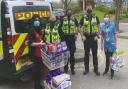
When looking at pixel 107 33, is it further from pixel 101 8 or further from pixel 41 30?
pixel 101 8

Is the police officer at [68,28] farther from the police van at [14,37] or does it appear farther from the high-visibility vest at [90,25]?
the police van at [14,37]

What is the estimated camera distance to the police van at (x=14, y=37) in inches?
284

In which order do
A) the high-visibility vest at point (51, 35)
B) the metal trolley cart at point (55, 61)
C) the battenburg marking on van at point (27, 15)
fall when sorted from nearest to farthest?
the metal trolley cart at point (55, 61) → the battenburg marking on van at point (27, 15) → the high-visibility vest at point (51, 35)

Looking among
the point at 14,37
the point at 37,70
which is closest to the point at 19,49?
the point at 14,37

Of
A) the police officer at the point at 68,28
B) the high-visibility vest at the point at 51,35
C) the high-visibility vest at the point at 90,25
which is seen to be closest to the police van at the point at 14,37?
the high-visibility vest at the point at 51,35

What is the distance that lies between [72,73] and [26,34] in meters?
2.32

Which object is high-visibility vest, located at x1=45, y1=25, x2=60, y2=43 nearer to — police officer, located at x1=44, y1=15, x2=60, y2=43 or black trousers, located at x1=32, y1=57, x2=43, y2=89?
police officer, located at x1=44, y1=15, x2=60, y2=43

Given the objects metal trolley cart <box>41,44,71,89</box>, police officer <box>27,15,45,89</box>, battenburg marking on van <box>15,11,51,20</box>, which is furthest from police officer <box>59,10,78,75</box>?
metal trolley cart <box>41,44,71,89</box>

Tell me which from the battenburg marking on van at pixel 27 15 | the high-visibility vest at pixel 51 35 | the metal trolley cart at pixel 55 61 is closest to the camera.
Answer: the metal trolley cart at pixel 55 61

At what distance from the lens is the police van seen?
7207 mm

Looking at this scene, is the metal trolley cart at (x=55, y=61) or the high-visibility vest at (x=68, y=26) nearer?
the metal trolley cart at (x=55, y=61)

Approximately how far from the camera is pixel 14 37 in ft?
24.2

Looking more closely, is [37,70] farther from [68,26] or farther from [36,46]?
[68,26]

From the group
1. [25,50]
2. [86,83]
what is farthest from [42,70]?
[86,83]
